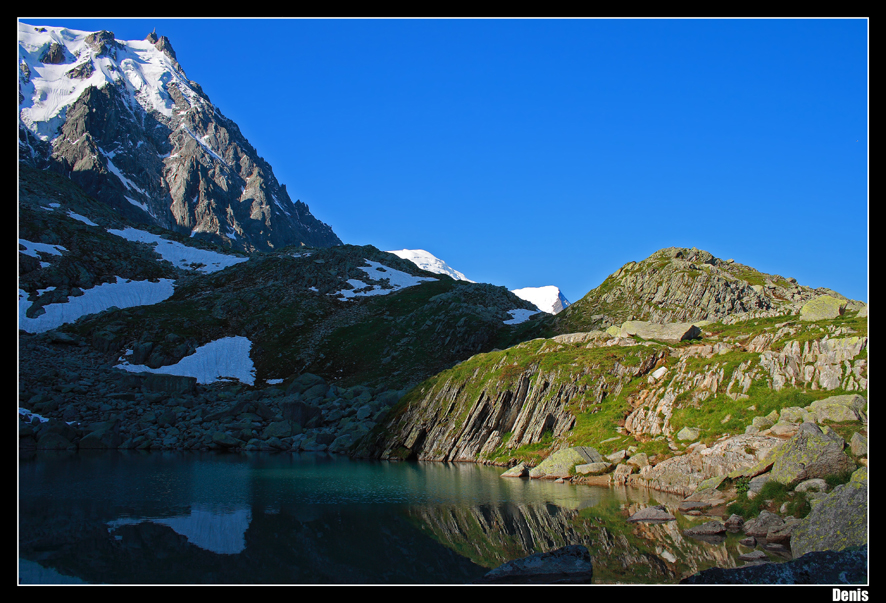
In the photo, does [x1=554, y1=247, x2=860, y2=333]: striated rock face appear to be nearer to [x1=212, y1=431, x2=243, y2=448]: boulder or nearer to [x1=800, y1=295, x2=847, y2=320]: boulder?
[x1=800, y1=295, x2=847, y2=320]: boulder

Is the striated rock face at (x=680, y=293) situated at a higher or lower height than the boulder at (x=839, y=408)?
higher

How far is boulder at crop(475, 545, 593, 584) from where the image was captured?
1883 cm

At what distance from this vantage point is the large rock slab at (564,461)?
Answer: 4525cm

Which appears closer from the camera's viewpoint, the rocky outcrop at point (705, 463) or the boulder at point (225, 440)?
the rocky outcrop at point (705, 463)

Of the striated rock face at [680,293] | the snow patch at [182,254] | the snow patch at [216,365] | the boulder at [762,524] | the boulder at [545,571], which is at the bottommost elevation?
the boulder at [545,571]

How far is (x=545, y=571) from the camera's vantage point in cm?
1903

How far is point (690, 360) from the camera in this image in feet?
162

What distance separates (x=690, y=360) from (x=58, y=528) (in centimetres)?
4669

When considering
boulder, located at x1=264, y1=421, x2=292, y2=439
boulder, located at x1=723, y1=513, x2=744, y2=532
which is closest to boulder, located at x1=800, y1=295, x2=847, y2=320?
boulder, located at x1=723, y1=513, x2=744, y2=532

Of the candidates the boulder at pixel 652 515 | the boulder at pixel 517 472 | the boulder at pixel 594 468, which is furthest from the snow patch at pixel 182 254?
the boulder at pixel 652 515

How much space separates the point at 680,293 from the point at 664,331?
4189 centimetres

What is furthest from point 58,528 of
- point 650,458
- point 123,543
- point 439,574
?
point 650,458

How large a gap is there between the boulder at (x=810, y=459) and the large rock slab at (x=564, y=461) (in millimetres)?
17474

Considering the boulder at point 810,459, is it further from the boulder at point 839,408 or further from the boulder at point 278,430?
the boulder at point 278,430
